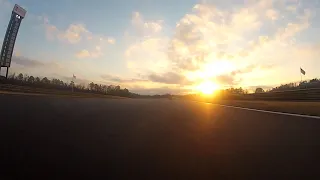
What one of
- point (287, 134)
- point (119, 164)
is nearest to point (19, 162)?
point (119, 164)

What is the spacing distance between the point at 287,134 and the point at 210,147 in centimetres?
292

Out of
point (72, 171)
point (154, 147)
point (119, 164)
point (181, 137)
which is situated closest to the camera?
point (72, 171)

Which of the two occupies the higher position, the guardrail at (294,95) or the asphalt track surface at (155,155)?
the guardrail at (294,95)

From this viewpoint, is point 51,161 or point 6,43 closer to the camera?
point 51,161

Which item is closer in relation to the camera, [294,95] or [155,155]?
[155,155]

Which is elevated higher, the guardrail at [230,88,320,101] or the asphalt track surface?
the guardrail at [230,88,320,101]

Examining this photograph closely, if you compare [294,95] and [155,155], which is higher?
[294,95]

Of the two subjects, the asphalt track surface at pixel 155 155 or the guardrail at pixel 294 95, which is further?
the guardrail at pixel 294 95

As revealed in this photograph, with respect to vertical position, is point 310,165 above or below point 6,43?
below

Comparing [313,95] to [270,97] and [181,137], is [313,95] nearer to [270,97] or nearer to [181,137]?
[270,97]

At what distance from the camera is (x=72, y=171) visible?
4.47 meters

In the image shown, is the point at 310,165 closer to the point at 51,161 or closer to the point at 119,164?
the point at 119,164

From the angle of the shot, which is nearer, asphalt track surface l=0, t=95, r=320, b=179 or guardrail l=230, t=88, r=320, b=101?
asphalt track surface l=0, t=95, r=320, b=179

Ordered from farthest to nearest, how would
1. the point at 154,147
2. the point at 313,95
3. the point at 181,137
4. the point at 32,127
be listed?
the point at 313,95, the point at 32,127, the point at 181,137, the point at 154,147
